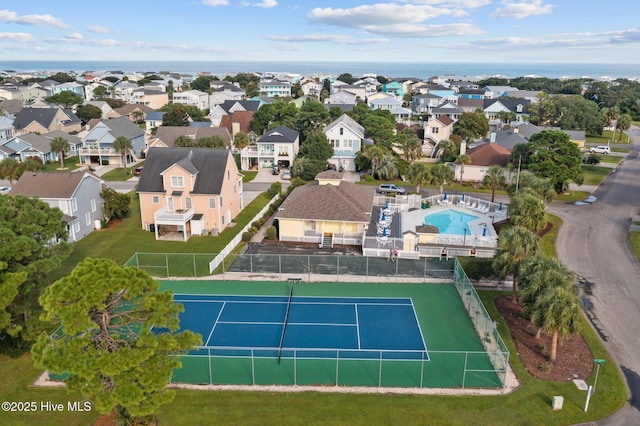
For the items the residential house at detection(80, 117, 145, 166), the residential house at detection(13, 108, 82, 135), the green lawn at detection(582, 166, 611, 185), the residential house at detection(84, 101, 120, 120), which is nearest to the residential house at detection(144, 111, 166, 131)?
the residential house at detection(84, 101, 120, 120)

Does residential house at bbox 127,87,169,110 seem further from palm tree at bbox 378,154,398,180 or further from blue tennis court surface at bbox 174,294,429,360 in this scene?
blue tennis court surface at bbox 174,294,429,360

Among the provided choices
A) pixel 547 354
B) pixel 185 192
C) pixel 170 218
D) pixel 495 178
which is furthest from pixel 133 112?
pixel 547 354

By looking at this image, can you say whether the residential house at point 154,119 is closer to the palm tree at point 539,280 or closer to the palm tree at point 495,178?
the palm tree at point 495,178

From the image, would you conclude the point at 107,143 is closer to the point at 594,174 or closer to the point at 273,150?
the point at 273,150

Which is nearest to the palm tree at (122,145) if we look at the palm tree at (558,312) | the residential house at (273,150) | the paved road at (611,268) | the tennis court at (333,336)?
the residential house at (273,150)

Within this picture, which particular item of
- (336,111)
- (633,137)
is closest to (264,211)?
(336,111)

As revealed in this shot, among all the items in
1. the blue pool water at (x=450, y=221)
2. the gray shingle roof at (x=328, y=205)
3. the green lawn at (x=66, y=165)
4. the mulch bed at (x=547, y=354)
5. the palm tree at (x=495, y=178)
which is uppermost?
the palm tree at (x=495, y=178)
